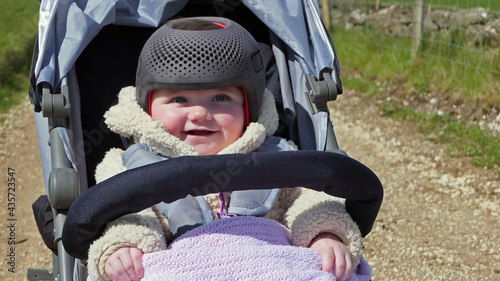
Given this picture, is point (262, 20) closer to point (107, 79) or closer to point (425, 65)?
point (107, 79)

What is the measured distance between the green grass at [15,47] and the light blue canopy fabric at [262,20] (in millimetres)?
3837

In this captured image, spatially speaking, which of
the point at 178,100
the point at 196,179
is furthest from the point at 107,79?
the point at 196,179

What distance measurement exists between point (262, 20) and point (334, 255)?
1.18 metres

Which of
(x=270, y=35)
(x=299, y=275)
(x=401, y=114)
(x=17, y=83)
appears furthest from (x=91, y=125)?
(x=17, y=83)

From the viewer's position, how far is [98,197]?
1728 millimetres

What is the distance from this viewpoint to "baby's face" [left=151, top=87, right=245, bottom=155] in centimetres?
217

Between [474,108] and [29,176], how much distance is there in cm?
344

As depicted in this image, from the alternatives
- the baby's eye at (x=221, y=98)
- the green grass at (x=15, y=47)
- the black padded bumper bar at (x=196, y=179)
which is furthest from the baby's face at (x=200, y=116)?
the green grass at (x=15, y=47)

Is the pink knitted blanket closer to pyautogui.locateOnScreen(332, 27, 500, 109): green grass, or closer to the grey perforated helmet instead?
the grey perforated helmet

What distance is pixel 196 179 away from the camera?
171cm

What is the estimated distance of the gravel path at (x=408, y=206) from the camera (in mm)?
3627

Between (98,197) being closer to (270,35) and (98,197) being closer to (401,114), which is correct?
(270,35)

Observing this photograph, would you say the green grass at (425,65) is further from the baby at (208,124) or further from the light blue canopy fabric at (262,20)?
the baby at (208,124)

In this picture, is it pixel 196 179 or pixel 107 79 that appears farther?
pixel 107 79
